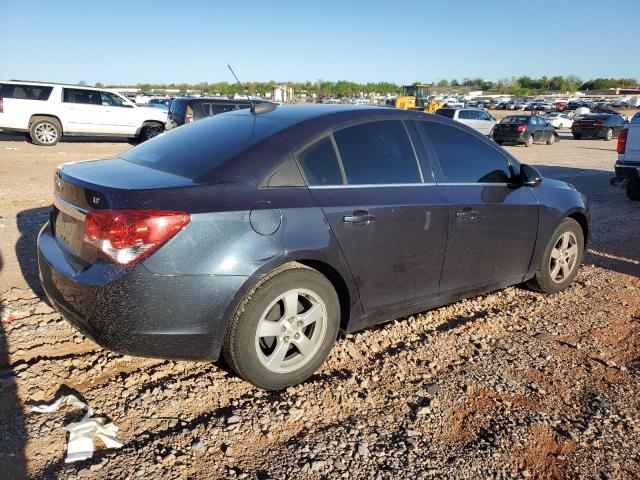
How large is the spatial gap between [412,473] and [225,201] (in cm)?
163

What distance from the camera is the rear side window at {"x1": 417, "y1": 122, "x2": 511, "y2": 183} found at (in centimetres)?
399

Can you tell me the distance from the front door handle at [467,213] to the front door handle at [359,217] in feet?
2.73

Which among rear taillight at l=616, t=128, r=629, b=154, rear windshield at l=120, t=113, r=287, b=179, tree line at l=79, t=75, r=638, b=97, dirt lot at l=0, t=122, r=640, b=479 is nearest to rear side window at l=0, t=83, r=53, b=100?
dirt lot at l=0, t=122, r=640, b=479

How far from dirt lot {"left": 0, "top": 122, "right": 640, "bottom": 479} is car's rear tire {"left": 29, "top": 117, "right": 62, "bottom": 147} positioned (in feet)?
43.8

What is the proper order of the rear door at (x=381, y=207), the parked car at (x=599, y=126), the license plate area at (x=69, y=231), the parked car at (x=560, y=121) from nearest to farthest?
the license plate area at (x=69, y=231)
the rear door at (x=381, y=207)
the parked car at (x=599, y=126)
the parked car at (x=560, y=121)

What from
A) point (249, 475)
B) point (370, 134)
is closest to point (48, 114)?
point (370, 134)

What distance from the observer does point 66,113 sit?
1656 cm

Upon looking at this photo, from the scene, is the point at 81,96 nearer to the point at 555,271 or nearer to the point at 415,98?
the point at 555,271

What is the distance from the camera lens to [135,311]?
8.93ft

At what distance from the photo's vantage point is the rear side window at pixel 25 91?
15836 mm

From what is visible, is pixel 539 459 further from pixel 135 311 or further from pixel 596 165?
pixel 596 165

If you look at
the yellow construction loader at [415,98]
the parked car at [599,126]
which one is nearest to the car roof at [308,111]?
the parked car at [599,126]

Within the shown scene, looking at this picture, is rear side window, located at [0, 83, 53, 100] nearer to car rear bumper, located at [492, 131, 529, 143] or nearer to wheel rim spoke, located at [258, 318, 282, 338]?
wheel rim spoke, located at [258, 318, 282, 338]

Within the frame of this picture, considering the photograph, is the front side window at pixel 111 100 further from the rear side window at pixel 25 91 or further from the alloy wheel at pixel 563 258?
the alloy wheel at pixel 563 258
